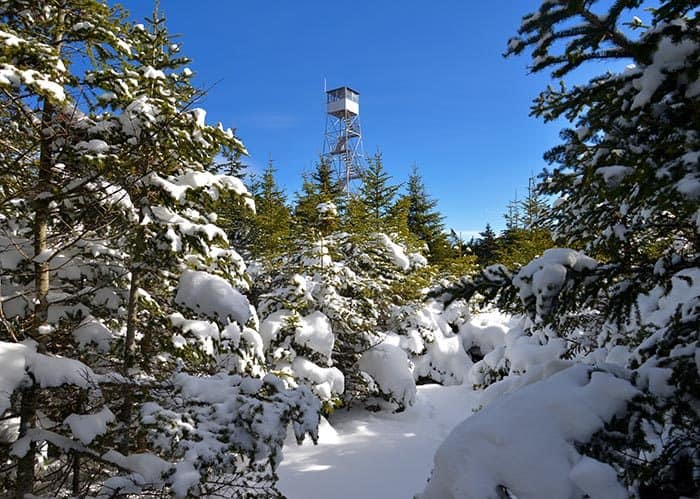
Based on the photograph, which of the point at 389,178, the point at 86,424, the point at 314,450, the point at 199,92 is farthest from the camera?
the point at 389,178

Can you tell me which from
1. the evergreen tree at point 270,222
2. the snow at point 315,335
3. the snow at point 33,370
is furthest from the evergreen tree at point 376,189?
the snow at point 33,370

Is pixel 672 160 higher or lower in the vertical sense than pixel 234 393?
higher

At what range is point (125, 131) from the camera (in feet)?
15.7

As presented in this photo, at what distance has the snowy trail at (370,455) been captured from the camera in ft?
25.7

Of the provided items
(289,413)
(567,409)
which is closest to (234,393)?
(289,413)

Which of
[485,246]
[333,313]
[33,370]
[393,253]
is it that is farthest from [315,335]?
[485,246]

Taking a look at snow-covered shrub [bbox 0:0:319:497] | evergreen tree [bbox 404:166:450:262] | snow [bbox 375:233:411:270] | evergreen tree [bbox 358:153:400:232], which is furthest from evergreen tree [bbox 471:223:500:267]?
snow-covered shrub [bbox 0:0:319:497]

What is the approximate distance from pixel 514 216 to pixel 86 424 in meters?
33.5

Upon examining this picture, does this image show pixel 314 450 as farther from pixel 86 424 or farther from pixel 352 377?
pixel 86 424

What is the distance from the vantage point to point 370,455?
9.46 meters

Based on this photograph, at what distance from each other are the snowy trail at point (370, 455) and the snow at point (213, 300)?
4.21m

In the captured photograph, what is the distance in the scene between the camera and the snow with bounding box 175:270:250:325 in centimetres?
492

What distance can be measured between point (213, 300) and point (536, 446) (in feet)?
11.7

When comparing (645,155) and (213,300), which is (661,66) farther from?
(213,300)
